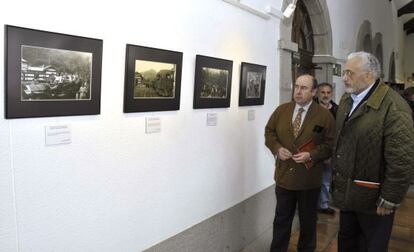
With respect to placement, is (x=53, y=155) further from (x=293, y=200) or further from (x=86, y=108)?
(x=293, y=200)

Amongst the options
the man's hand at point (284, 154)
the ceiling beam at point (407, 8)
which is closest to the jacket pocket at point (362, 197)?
A: the man's hand at point (284, 154)

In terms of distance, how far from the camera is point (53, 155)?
1832 mm

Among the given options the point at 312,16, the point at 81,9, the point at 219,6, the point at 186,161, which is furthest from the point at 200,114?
the point at 312,16

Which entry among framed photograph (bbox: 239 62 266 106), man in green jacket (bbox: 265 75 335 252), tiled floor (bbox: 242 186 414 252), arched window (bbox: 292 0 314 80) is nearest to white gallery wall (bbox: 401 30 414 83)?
arched window (bbox: 292 0 314 80)

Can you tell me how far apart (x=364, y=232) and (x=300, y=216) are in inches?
28.4

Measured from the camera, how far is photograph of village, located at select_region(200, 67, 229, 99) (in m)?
2.81

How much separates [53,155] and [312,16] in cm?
441

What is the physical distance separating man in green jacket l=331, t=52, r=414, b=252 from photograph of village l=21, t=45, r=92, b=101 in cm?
153

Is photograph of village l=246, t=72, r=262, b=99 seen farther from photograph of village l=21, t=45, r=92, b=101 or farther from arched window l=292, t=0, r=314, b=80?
photograph of village l=21, t=45, r=92, b=101

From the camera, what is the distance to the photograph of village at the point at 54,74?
1.65 meters

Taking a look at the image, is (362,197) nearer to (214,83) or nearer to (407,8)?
(214,83)

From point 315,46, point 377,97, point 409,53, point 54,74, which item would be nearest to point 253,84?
point 377,97

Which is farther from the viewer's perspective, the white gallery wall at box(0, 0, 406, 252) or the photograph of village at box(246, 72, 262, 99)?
the photograph of village at box(246, 72, 262, 99)

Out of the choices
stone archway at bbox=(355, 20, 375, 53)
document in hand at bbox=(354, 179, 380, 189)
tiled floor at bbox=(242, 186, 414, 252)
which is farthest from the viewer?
stone archway at bbox=(355, 20, 375, 53)
